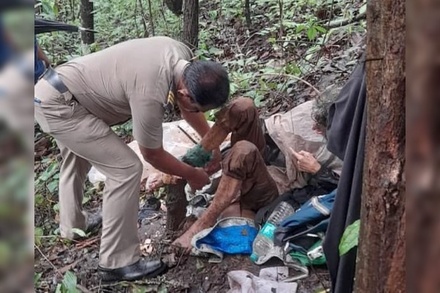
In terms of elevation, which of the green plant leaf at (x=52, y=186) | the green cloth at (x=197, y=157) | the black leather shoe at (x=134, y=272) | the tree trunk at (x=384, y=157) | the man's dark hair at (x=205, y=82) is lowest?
the green plant leaf at (x=52, y=186)

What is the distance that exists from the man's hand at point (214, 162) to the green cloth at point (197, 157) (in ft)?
0.09

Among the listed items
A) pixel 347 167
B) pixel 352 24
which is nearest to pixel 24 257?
pixel 347 167

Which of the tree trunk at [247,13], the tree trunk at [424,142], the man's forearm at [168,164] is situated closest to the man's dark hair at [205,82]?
the man's forearm at [168,164]

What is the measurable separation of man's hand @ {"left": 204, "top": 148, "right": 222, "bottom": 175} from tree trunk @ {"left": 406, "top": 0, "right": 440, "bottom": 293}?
3.40m

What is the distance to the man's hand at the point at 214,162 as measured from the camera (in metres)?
3.91

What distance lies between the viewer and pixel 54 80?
3.46 meters

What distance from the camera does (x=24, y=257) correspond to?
0.49 metres

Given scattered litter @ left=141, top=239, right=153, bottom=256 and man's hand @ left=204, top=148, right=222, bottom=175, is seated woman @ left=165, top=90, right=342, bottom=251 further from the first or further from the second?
scattered litter @ left=141, top=239, right=153, bottom=256

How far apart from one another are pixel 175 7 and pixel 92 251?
5430mm

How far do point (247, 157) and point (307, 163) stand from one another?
346 mm

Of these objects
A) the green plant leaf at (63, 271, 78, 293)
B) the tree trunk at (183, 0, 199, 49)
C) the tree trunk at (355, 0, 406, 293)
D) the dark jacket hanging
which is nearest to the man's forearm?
the green plant leaf at (63, 271, 78, 293)

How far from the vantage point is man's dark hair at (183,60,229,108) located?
3086 millimetres

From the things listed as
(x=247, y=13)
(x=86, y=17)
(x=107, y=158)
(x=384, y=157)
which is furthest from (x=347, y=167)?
(x=86, y=17)

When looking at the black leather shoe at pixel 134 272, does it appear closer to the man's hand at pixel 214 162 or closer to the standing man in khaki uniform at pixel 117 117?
the standing man in khaki uniform at pixel 117 117
